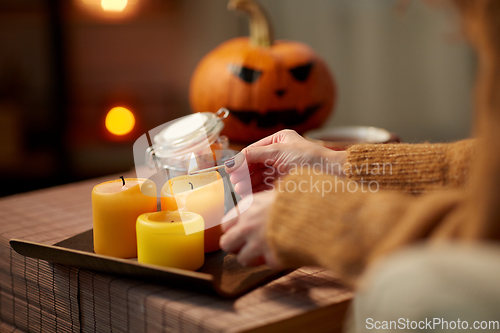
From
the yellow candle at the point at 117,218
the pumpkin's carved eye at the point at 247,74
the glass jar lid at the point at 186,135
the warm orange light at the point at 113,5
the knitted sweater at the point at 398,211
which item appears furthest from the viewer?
the warm orange light at the point at 113,5

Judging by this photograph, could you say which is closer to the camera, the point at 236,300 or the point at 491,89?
the point at 491,89

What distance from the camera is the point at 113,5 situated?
75.5 inches

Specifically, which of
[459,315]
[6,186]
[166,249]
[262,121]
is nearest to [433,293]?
[459,315]

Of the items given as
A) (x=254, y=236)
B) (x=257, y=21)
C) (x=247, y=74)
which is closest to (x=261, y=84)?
(x=247, y=74)

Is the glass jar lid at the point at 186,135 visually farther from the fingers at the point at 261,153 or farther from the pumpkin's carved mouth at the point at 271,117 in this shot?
the pumpkin's carved mouth at the point at 271,117

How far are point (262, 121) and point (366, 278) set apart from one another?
2.52 ft

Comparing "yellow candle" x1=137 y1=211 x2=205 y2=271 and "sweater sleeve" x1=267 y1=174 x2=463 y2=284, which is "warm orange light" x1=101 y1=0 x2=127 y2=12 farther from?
"sweater sleeve" x1=267 y1=174 x2=463 y2=284

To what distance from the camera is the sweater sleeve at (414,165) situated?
55 cm

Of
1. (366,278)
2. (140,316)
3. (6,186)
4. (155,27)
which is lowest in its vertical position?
(6,186)

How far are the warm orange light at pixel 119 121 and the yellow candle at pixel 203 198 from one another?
1475 mm

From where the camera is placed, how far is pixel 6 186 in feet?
5.32

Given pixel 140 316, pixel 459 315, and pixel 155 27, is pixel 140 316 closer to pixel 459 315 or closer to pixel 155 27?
pixel 459 315

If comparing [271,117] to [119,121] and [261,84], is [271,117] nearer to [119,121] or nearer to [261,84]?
[261,84]

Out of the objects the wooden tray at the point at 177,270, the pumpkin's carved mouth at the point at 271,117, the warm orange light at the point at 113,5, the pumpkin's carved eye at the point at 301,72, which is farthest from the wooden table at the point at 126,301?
the warm orange light at the point at 113,5
